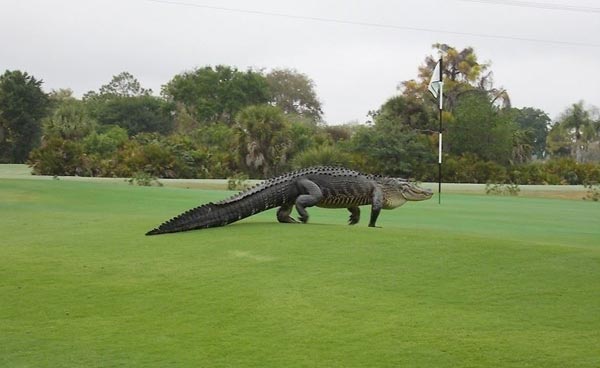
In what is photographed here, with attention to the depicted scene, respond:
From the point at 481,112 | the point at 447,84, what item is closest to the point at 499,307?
the point at 481,112

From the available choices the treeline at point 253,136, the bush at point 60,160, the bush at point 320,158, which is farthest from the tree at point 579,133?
the bush at point 60,160

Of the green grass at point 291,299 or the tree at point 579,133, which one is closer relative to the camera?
the green grass at point 291,299

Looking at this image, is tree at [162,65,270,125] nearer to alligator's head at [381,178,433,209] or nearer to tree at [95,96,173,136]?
tree at [95,96,173,136]

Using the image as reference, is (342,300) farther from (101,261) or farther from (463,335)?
(101,261)

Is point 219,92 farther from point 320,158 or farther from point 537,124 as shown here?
point 537,124

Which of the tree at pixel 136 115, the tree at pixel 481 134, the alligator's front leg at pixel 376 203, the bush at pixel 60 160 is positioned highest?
the tree at pixel 136 115

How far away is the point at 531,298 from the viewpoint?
7840mm

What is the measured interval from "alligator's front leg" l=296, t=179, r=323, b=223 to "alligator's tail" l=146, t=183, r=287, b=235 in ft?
0.93

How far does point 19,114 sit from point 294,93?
140 feet

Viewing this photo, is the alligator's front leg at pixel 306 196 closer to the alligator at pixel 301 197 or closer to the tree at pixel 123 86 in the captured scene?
the alligator at pixel 301 197

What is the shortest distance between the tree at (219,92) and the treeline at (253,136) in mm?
107

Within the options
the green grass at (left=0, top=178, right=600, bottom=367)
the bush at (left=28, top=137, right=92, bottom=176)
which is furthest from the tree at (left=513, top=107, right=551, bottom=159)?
the green grass at (left=0, top=178, right=600, bottom=367)

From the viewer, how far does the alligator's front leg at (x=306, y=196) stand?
12.1 metres

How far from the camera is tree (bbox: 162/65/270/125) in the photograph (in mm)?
72875
